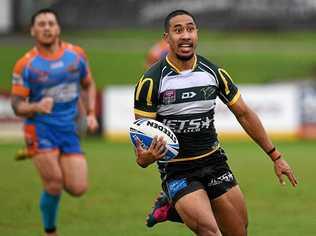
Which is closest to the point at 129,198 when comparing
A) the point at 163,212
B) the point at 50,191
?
the point at 50,191

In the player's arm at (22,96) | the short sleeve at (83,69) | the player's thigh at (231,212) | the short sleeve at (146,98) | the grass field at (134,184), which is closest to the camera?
the short sleeve at (146,98)

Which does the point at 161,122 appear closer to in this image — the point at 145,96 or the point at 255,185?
the point at 145,96

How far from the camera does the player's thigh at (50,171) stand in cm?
1126

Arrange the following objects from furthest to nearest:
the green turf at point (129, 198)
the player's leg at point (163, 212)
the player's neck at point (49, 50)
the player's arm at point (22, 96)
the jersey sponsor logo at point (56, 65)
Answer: the green turf at point (129, 198), the player's neck at point (49, 50), the jersey sponsor logo at point (56, 65), the player's arm at point (22, 96), the player's leg at point (163, 212)

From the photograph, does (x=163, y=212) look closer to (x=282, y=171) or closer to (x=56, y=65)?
(x=282, y=171)

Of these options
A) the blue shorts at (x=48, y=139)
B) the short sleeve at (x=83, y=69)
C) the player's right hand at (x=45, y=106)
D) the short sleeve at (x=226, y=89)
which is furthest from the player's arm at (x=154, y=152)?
the short sleeve at (x=83, y=69)

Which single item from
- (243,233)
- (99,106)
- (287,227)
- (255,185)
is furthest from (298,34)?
(243,233)

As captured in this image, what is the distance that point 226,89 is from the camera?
905cm

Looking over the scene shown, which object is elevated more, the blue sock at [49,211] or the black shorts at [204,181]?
the black shorts at [204,181]

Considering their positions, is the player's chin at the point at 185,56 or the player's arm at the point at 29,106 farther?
the player's arm at the point at 29,106

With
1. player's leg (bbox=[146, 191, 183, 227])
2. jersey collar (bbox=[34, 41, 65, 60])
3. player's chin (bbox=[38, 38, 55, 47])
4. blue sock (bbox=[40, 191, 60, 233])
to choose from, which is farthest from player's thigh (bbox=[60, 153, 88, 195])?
player's leg (bbox=[146, 191, 183, 227])

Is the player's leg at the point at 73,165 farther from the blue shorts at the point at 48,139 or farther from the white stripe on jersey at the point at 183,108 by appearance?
the white stripe on jersey at the point at 183,108

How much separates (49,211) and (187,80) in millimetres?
3125

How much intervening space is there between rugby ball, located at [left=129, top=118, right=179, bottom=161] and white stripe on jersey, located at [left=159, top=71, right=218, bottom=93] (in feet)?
1.21
